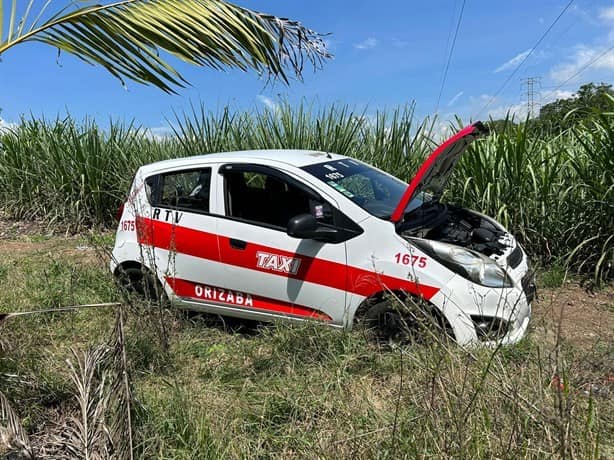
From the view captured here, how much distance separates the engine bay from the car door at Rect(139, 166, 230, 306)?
5.30 feet

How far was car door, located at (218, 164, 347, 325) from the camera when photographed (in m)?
3.55

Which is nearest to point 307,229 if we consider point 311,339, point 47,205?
point 311,339

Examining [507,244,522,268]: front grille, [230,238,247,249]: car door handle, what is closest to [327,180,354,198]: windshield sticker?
[230,238,247,249]: car door handle

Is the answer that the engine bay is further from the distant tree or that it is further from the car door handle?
the distant tree

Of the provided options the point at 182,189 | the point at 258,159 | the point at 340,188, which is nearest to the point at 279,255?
the point at 340,188

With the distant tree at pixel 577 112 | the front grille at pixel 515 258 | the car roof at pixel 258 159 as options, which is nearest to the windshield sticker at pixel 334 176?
the car roof at pixel 258 159

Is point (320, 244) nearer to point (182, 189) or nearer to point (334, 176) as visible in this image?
point (334, 176)

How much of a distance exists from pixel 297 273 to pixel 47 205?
759 cm

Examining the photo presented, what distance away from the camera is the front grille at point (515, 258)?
3.53 m

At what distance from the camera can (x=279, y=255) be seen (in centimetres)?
368

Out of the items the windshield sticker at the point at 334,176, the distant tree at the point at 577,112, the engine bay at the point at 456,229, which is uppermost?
the distant tree at the point at 577,112

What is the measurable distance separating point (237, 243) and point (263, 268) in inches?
12.1

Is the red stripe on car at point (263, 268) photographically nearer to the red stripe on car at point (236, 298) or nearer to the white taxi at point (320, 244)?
the white taxi at point (320, 244)

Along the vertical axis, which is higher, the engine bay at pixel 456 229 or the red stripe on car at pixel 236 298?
the engine bay at pixel 456 229
